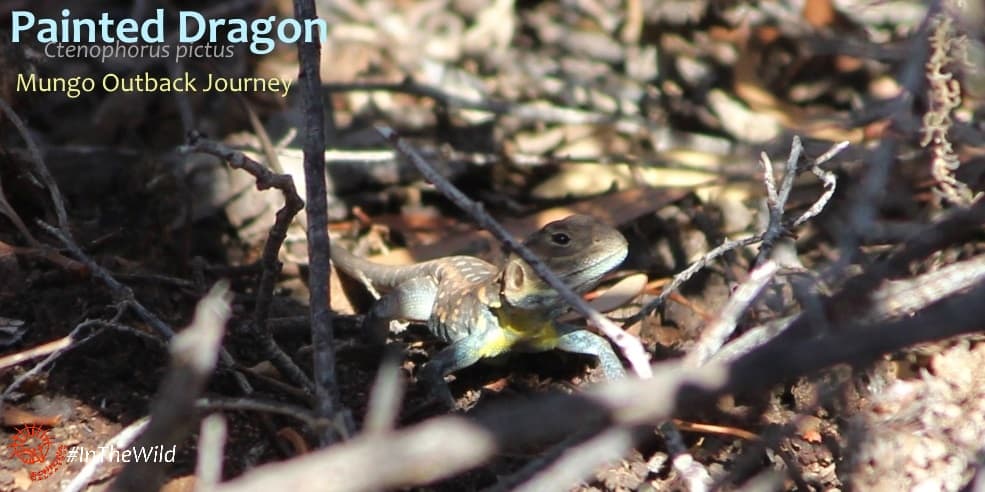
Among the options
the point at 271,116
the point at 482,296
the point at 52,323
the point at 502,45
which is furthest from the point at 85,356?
the point at 502,45

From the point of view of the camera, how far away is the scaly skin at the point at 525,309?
4523 mm

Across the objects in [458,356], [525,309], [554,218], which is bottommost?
[554,218]

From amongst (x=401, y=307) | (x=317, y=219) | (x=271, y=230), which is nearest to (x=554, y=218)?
(x=401, y=307)

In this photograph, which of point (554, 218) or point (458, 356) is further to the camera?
point (554, 218)

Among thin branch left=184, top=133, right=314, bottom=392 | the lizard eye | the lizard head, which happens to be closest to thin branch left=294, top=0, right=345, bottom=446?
thin branch left=184, top=133, right=314, bottom=392

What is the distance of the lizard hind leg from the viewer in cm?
489

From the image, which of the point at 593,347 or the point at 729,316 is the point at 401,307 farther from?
the point at 729,316

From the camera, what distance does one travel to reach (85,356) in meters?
4.49

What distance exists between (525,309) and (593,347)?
30 cm

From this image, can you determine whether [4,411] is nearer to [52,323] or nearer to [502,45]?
[52,323]

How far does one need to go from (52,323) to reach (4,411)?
54 centimetres

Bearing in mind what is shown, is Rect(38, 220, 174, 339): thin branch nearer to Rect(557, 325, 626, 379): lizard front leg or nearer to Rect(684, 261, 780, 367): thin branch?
Rect(557, 325, 626, 379): lizard front leg

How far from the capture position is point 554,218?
19.9 ft

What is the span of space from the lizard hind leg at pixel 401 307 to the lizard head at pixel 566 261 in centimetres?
54
